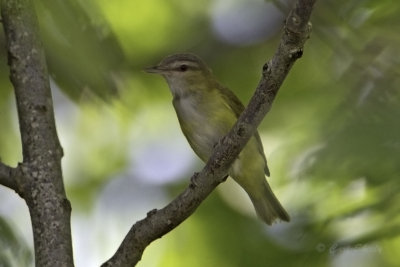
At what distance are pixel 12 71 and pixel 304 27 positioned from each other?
0.94 m

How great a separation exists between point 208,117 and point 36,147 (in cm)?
133

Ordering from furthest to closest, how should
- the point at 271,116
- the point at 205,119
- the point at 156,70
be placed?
the point at 205,119
the point at 156,70
the point at 271,116

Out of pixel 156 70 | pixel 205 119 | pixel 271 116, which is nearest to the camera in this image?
pixel 271 116

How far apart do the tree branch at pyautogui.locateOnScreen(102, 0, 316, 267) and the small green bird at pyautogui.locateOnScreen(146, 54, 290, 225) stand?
1.24 meters

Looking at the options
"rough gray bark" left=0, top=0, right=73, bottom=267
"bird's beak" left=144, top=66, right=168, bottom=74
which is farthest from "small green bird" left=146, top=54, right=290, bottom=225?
"rough gray bark" left=0, top=0, right=73, bottom=267

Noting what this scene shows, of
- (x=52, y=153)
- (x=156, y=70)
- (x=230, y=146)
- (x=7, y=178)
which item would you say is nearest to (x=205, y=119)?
(x=156, y=70)

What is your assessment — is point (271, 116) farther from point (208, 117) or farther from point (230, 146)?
point (208, 117)

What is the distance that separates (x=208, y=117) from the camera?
3070 mm

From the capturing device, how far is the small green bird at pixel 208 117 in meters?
2.97

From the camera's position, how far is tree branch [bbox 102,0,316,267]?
1.28 meters

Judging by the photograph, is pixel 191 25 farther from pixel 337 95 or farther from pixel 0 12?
pixel 337 95

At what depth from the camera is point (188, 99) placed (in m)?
3.07

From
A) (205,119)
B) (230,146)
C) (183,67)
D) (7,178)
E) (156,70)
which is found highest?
(183,67)

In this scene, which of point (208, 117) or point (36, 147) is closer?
point (36, 147)
